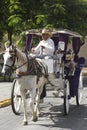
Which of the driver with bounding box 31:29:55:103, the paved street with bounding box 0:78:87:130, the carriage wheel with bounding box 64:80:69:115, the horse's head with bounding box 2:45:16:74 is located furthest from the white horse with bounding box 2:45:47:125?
the carriage wheel with bounding box 64:80:69:115

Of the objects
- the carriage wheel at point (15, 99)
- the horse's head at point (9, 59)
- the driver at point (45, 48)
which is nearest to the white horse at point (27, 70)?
the horse's head at point (9, 59)

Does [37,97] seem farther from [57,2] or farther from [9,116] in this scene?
[57,2]

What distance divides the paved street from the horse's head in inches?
56.4

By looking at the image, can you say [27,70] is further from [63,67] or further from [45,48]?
[63,67]

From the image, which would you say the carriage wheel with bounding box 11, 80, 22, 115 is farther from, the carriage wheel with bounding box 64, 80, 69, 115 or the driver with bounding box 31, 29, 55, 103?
the carriage wheel with bounding box 64, 80, 69, 115

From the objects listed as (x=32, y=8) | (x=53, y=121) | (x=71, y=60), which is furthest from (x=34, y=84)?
(x=32, y=8)

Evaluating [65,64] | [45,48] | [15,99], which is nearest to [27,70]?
[45,48]

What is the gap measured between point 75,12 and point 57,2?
117cm

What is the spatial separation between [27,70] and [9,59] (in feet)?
2.34

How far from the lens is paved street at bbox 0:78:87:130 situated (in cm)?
965

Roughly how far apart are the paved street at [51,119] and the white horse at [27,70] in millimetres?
321

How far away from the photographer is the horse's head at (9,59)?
9.11 metres

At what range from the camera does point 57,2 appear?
2344cm

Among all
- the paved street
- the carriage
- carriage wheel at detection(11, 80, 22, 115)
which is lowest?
the paved street
